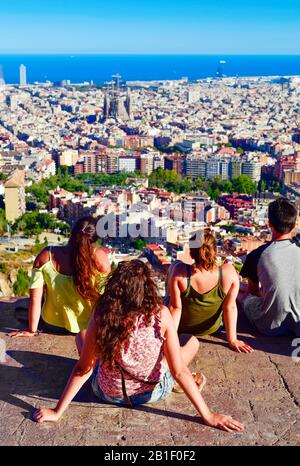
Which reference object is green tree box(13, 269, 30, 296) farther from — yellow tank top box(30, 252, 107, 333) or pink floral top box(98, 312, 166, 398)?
pink floral top box(98, 312, 166, 398)

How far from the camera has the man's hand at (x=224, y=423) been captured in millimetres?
1710

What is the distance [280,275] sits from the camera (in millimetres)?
2227

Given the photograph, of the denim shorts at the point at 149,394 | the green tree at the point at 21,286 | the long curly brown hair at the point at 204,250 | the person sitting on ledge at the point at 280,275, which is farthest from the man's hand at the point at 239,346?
the green tree at the point at 21,286

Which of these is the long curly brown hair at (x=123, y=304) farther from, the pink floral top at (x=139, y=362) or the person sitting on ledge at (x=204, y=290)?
the person sitting on ledge at (x=204, y=290)

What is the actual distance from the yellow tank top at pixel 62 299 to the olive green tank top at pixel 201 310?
0.28 meters

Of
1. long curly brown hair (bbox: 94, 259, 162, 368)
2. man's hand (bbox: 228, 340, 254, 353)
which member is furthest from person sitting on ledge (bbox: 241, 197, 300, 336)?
long curly brown hair (bbox: 94, 259, 162, 368)

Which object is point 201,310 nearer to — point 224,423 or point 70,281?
point 70,281

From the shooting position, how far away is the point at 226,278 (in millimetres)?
2152

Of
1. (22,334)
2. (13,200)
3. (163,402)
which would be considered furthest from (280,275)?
(13,200)

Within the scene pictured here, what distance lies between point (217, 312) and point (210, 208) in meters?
17.8

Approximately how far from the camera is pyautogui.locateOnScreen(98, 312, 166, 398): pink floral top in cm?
171

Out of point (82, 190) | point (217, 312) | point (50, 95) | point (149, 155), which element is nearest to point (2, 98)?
point (50, 95)

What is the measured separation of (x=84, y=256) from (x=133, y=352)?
0.48m
